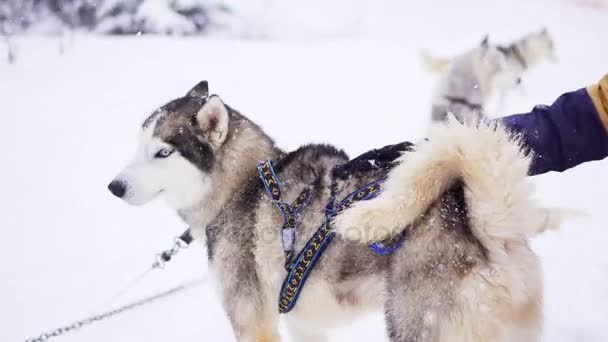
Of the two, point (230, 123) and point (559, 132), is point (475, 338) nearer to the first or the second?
point (559, 132)

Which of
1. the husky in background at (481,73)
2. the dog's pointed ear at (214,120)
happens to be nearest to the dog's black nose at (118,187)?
the dog's pointed ear at (214,120)

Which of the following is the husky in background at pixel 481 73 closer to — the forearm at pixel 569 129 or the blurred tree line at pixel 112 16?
the forearm at pixel 569 129

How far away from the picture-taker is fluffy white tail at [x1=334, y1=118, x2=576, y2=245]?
141 cm

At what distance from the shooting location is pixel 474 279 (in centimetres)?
143

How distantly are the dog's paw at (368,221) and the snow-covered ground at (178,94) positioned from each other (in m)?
1.52

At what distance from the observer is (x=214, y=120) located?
84.1 inches

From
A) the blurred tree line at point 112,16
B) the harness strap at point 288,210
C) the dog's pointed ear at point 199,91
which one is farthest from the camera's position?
the blurred tree line at point 112,16

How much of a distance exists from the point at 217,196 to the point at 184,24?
746 centimetres

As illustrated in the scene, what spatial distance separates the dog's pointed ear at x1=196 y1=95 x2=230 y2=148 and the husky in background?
274cm

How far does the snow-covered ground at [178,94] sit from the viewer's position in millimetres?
3050

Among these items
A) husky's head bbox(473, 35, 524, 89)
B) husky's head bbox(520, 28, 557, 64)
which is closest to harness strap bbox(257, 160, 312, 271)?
husky's head bbox(473, 35, 524, 89)

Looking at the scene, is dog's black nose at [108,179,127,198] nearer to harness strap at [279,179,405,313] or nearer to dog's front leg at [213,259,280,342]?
dog's front leg at [213,259,280,342]

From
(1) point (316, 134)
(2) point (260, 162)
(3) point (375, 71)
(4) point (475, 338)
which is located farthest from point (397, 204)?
(3) point (375, 71)

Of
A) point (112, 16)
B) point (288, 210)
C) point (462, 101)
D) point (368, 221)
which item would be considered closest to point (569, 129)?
point (368, 221)
